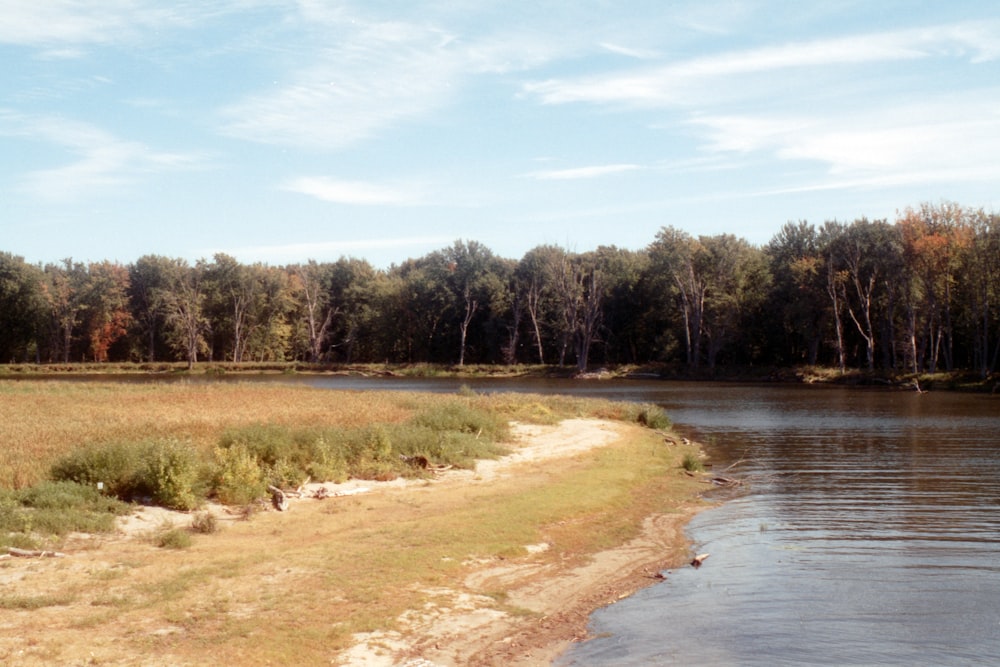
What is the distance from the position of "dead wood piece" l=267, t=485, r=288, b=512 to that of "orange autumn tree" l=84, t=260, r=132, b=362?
103019mm

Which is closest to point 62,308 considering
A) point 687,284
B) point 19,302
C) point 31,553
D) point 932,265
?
point 19,302

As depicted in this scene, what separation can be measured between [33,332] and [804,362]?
95442mm

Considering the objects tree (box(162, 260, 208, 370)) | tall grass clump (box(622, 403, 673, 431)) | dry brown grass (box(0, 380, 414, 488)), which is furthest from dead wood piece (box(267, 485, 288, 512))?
tree (box(162, 260, 208, 370))

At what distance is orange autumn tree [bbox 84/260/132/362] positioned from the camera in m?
112

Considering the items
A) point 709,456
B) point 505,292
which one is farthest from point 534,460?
point 505,292

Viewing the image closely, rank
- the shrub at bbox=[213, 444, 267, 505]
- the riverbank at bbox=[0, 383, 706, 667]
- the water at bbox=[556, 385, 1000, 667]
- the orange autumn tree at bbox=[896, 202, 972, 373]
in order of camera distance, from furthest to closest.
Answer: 1. the orange autumn tree at bbox=[896, 202, 972, 373]
2. the shrub at bbox=[213, 444, 267, 505]
3. the water at bbox=[556, 385, 1000, 667]
4. the riverbank at bbox=[0, 383, 706, 667]

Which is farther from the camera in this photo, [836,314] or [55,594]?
[836,314]

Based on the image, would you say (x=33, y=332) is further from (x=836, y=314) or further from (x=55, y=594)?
(x=55, y=594)

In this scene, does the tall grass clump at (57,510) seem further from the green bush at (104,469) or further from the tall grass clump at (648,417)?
the tall grass clump at (648,417)

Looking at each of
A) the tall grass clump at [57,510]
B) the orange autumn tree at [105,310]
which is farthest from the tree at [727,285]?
the tall grass clump at [57,510]

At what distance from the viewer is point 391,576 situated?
14734mm

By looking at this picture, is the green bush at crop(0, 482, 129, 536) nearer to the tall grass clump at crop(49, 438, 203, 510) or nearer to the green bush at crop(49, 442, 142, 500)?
the green bush at crop(49, 442, 142, 500)

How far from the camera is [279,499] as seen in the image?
63.5ft

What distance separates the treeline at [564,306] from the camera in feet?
267
